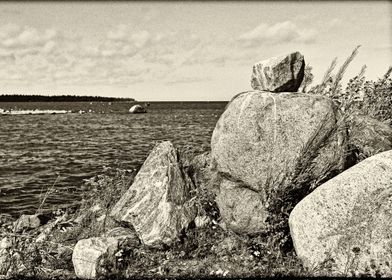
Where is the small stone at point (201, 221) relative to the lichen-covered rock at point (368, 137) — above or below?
below

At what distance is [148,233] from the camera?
8.66 meters

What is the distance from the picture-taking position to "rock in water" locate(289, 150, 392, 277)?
6.68m

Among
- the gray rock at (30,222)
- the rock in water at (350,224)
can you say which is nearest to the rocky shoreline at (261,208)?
the rock in water at (350,224)

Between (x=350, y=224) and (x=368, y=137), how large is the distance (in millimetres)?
2830

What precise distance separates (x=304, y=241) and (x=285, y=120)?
2455 millimetres

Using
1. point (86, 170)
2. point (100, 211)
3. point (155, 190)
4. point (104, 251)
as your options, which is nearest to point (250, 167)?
point (155, 190)

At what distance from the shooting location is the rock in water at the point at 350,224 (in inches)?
263

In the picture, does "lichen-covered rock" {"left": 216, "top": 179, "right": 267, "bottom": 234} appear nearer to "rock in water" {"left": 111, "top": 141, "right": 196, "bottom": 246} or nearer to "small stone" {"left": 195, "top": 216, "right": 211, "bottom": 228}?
"small stone" {"left": 195, "top": 216, "right": 211, "bottom": 228}

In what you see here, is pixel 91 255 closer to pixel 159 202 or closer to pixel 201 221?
pixel 159 202

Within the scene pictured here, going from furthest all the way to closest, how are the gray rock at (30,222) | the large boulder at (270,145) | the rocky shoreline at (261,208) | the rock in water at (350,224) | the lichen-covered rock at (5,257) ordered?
the gray rock at (30,222)
the large boulder at (270,145)
the lichen-covered rock at (5,257)
the rocky shoreline at (261,208)
the rock in water at (350,224)

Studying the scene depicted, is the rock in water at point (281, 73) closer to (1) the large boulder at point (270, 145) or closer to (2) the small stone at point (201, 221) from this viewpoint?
(1) the large boulder at point (270, 145)

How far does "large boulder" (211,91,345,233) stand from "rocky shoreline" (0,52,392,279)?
21mm

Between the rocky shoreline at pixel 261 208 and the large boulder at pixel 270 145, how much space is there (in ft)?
0.07

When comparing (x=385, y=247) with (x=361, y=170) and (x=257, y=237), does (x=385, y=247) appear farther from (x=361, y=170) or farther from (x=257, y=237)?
(x=257, y=237)
